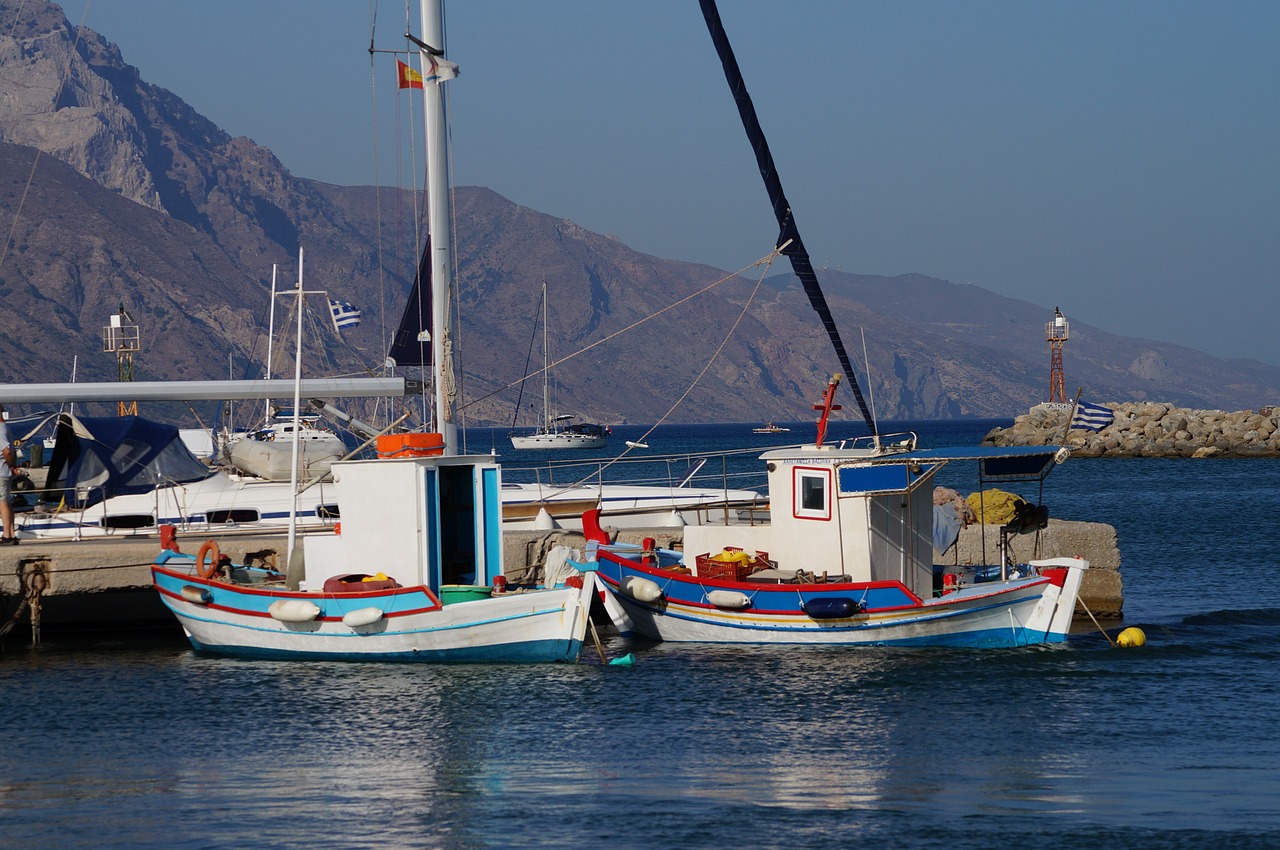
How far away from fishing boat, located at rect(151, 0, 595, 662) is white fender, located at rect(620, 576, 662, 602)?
1514 mm

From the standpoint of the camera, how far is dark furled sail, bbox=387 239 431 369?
2942cm

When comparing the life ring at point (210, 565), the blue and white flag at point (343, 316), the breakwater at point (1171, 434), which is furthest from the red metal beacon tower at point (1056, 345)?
the life ring at point (210, 565)

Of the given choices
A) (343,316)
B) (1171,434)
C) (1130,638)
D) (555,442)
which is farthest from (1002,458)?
(555,442)

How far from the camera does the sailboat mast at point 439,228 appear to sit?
2584cm

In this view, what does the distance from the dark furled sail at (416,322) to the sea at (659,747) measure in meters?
7.13

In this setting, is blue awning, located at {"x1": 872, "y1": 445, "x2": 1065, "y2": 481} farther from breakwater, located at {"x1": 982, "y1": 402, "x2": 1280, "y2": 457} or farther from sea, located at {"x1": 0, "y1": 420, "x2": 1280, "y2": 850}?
breakwater, located at {"x1": 982, "y1": 402, "x2": 1280, "y2": 457}

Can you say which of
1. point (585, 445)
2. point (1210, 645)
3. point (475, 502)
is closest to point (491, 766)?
point (475, 502)

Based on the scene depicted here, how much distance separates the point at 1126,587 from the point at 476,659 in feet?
61.9

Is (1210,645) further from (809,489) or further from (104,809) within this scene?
(104,809)

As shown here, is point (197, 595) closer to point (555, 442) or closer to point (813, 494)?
point (813, 494)

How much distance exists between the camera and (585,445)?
194750 millimetres

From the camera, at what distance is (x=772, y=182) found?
27.2 m

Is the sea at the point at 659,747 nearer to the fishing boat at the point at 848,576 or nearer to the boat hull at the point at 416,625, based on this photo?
the boat hull at the point at 416,625

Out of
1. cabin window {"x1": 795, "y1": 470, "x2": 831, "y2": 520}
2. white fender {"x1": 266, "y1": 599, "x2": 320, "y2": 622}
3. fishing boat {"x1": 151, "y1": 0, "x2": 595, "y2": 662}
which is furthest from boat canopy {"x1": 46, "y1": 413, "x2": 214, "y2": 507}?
cabin window {"x1": 795, "y1": 470, "x2": 831, "y2": 520}
